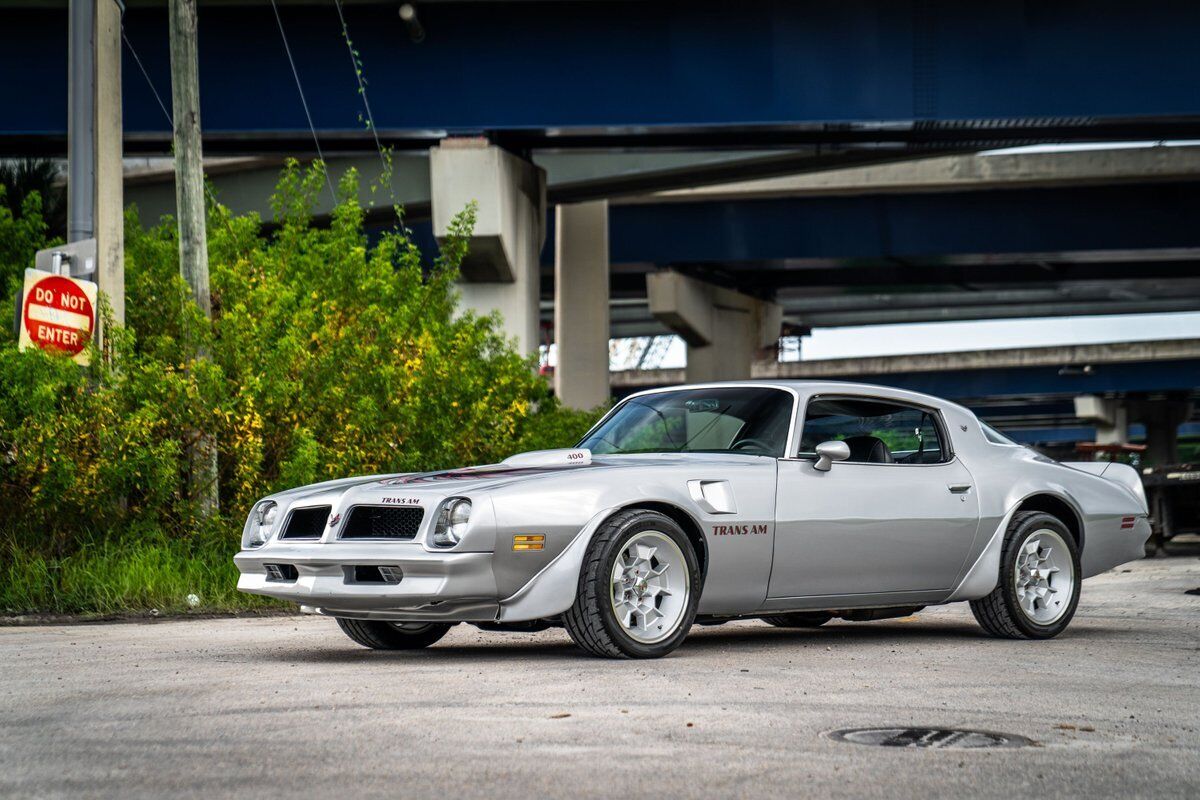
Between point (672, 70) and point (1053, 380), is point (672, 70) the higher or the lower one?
the higher one

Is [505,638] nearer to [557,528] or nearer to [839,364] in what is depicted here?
[557,528]

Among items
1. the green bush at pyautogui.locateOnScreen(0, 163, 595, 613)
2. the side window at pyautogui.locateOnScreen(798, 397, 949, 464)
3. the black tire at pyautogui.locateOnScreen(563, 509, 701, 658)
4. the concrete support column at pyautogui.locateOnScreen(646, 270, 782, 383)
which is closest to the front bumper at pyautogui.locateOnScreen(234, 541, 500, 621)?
the black tire at pyautogui.locateOnScreen(563, 509, 701, 658)

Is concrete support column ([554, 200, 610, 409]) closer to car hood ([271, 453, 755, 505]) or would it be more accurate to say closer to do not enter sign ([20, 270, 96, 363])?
do not enter sign ([20, 270, 96, 363])

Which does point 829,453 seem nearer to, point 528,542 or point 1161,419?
point 528,542

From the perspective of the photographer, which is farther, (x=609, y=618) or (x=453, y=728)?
(x=609, y=618)

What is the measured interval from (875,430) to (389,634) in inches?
111

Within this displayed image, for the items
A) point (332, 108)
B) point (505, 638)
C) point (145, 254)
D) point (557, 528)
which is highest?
point (332, 108)

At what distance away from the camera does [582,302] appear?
29.6 metres

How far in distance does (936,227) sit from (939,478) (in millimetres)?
24157

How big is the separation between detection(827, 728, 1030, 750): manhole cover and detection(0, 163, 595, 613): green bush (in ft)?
23.8

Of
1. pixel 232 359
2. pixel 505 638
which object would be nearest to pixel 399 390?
pixel 232 359

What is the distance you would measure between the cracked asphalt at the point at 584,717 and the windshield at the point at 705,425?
104 cm

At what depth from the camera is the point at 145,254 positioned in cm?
1524

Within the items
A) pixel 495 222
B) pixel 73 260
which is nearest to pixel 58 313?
pixel 73 260
